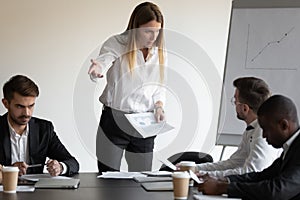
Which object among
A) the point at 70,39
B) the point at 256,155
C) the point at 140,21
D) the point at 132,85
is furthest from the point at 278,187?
the point at 70,39

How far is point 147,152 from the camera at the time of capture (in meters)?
2.72

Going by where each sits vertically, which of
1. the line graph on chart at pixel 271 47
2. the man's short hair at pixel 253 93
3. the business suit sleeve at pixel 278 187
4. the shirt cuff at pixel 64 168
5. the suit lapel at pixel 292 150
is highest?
the line graph on chart at pixel 271 47

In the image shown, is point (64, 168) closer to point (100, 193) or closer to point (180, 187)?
point (100, 193)

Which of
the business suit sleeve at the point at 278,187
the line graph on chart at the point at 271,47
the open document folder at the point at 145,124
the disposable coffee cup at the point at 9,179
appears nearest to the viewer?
the business suit sleeve at the point at 278,187

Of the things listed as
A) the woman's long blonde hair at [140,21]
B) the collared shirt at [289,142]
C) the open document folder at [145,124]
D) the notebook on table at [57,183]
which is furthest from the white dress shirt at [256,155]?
the woman's long blonde hair at [140,21]

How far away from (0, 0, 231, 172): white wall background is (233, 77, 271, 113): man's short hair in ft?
4.77

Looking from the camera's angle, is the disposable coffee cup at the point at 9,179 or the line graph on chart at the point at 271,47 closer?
the disposable coffee cup at the point at 9,179

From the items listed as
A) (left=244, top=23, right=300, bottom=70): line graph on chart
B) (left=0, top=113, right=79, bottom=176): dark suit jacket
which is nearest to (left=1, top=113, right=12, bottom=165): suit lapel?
(left=0, top=113, right=79, bottom=176): dark suit jacket

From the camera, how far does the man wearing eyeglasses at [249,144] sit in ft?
7.45

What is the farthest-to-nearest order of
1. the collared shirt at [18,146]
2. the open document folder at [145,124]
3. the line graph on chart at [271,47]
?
the line graph on chart at [271,47]
the open document folder at [145,124]
the collared shirt at [18,146]

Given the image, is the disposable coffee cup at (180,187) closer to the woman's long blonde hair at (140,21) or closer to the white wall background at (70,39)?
the woman's long blonde hair at (140,21)

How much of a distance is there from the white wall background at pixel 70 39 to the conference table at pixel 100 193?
5.57 feet

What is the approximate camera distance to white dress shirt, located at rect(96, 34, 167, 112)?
2.74m

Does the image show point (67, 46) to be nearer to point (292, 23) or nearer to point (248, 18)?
point (248, 18)
